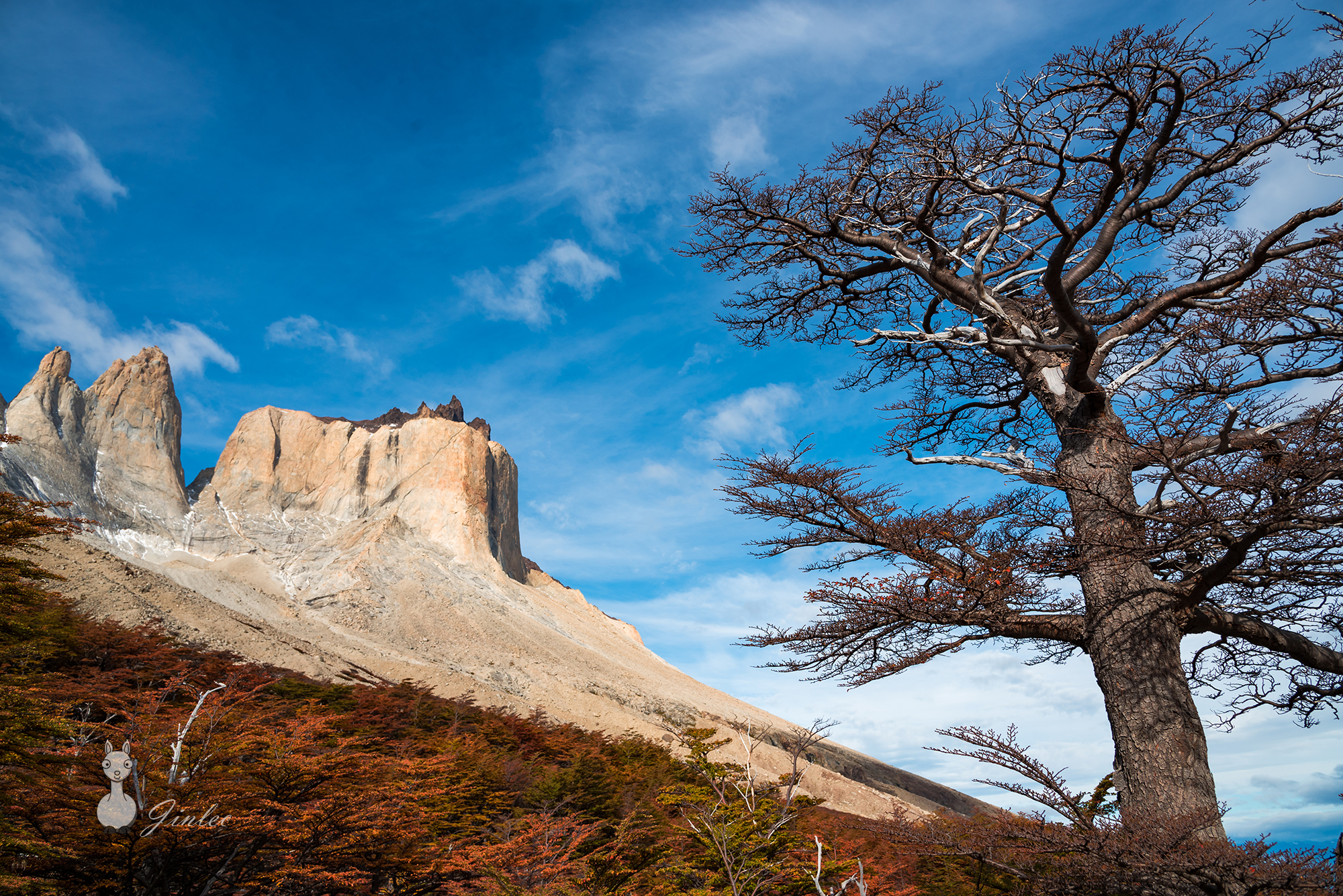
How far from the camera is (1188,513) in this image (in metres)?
4.30

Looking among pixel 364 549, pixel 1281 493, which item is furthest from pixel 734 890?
pixel 364 549

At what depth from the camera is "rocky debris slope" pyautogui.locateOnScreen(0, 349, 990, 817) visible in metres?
27.6

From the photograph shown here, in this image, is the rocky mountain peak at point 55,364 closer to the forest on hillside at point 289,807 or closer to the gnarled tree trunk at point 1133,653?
the forest on hillside at point 289,807

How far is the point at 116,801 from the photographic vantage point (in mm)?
3176

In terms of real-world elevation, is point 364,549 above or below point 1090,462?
above

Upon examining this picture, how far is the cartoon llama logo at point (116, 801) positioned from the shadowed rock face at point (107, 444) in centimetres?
5414

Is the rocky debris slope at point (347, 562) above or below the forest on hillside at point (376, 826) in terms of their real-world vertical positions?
above

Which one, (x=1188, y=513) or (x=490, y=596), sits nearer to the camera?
(x=1188, y=513)

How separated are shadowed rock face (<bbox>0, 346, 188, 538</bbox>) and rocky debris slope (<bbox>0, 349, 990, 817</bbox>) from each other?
0.13m

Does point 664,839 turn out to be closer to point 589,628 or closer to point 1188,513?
point 1188,513

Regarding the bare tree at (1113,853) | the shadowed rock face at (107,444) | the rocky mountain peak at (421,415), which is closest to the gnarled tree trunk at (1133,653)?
the bare tree at (1113,853)

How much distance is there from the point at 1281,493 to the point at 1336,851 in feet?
6.72

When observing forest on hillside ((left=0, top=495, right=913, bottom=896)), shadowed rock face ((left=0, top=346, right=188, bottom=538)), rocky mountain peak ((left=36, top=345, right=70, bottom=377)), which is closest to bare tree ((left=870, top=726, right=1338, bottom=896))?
forest on hillside ((left=0, top=495, right=913, bottom=896))

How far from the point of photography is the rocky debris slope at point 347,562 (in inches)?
1086
